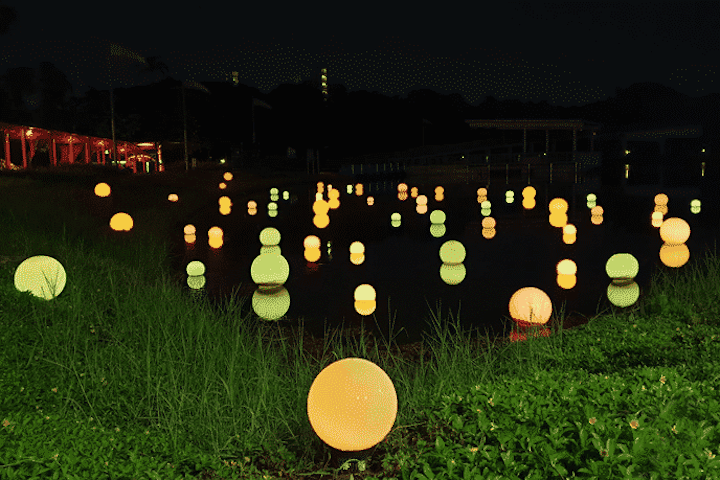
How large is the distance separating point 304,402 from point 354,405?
1.11m

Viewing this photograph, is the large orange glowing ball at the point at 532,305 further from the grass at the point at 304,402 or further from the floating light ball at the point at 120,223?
the floating light ball at the point at 120,223

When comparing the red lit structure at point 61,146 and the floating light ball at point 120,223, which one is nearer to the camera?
the floating light ball at point 120,223

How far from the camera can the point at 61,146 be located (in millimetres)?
46812

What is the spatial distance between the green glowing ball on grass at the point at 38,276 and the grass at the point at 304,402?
0.57 feet

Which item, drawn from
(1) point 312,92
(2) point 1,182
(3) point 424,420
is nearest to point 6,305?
(3) point 424,420

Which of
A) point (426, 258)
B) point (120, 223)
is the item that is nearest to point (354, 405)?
point (426, 258)

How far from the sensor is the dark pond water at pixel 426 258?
8.75 metres

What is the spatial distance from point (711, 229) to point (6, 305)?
16414 mm

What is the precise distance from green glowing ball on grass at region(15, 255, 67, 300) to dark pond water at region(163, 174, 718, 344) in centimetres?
233

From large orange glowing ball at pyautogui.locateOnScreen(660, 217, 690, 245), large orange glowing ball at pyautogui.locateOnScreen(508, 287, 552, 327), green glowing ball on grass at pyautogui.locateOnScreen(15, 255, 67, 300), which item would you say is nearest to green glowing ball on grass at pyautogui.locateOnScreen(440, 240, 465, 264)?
large orange glowing ball at pyautogui.locateOnScreen(660, 217, 690, 245)

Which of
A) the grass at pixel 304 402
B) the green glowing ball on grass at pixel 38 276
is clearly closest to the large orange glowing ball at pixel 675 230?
the grass at pixel 304 402

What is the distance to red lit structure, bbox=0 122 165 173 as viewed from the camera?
33.5 metres

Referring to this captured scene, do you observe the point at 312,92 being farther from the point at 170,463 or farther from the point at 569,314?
the point at 170,463

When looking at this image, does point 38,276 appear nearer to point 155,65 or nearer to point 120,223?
point 120,223
